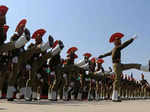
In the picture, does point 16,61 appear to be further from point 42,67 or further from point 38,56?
point 42,67

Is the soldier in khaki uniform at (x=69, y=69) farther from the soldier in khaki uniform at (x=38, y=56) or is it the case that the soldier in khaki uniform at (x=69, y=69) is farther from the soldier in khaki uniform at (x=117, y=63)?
the soldier in khaki uniform at (x=117, y=63)

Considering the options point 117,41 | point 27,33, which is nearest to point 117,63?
point 117,41

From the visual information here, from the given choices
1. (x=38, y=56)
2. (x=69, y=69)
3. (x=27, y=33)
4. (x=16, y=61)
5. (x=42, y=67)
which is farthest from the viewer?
(x=69, y=69)

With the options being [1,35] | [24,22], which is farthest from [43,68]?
[1,35]

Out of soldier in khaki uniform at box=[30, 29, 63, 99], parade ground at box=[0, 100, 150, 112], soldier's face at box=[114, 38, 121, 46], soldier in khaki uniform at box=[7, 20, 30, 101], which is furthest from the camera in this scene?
soldier's face at box=[114, 38, 121, 46]

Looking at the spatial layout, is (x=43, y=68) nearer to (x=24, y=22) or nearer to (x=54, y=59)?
(x=54, y=59)

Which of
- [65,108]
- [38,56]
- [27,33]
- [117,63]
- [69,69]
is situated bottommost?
[65,108]

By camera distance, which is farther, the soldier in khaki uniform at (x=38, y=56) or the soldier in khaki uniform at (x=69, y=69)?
the soldier in khaki uniform at (x=69, y=69)

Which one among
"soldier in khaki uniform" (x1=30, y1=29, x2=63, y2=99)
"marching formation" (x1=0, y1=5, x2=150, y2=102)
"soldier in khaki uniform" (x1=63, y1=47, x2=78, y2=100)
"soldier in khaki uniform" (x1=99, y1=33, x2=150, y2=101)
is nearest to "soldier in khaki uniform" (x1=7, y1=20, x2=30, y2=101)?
"marching formation" (x1=0, y1=5, x2=150, y2=102)

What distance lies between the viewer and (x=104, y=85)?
61.0ft

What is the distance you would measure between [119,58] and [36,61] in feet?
11.4

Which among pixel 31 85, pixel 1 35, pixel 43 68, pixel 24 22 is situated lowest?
pixel 31 85

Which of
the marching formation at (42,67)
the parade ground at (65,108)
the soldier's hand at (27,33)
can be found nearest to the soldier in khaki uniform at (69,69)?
the marching formation at (42,67)

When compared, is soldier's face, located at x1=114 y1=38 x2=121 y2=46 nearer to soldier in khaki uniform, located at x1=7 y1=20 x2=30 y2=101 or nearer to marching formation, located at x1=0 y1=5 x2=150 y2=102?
marching formation, located at x1=0 y1=5 x2=150 y2=102
